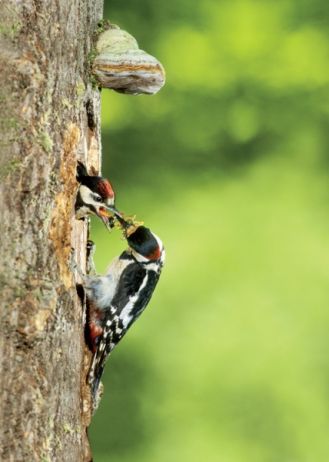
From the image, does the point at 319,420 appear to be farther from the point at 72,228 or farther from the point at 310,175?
the point at 72,228

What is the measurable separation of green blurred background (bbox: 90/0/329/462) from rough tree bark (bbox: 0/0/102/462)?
114 inches

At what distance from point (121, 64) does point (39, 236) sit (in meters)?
0.65

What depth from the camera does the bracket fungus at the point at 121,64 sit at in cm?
275

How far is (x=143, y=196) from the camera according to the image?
5.65m

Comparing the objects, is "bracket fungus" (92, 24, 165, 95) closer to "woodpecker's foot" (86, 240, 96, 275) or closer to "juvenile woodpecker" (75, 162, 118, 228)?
"juvenile woodpecker" (75, 162, 118, 228)

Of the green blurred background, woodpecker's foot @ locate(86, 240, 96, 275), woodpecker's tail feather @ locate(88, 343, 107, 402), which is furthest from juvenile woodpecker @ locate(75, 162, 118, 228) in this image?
the green blurred background

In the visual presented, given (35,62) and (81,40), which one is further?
(81,40)

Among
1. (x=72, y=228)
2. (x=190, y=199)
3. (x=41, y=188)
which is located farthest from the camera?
(x=190, y=199)

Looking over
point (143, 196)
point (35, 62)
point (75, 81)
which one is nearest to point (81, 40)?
point (75, 81)

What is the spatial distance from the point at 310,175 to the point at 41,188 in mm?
3788

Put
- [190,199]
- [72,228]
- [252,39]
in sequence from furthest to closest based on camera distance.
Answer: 1. [252,39]
2. [190,199]
3. [72,228]

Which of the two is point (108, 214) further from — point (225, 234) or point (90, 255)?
point (225, 234)

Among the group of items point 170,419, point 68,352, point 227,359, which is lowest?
point 170,419

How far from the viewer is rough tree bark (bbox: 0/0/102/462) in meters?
Result: 2.25
